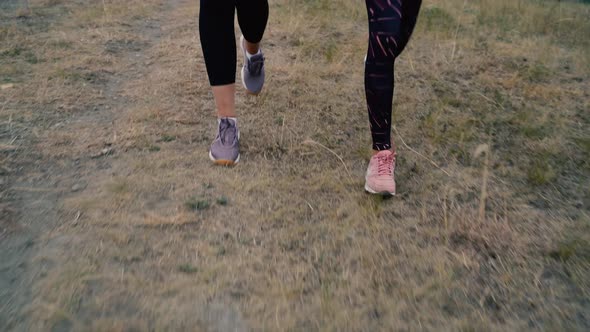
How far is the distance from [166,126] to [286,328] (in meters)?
1.33

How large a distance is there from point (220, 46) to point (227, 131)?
1.09 feet

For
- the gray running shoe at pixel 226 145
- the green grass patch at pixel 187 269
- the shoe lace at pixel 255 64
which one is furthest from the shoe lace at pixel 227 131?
the green grass patch at pixel 187 269

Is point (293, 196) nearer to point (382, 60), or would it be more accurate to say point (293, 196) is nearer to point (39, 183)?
point (382, 60)

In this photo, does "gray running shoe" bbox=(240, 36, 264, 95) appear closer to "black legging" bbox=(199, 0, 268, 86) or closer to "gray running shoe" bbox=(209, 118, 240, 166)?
"black legging" bbox=(199, 0, 268, 86)

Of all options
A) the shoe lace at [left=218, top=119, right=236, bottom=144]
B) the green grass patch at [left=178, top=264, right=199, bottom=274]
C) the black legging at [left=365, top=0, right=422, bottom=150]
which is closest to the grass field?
the green grass patch at [left=178, top=264, right=199, bottom=274]

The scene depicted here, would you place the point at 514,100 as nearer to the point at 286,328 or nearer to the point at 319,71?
the point at 319,71

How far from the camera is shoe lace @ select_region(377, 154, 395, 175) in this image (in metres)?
1.70

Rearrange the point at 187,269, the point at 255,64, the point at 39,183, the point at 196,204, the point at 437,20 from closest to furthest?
the point at 187,269
the point at 196,204
the point at 39,183
the point at 255,64
the point at 437,20

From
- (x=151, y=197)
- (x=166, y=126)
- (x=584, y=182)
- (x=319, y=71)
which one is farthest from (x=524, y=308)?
(x=319, y=71)

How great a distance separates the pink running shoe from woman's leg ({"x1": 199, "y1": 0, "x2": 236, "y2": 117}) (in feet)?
2.08

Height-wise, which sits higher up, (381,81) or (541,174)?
(381,81)

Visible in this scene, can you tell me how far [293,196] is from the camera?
168cm

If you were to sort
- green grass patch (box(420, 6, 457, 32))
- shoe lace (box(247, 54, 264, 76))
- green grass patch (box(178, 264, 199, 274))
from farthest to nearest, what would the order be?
1. green grass patch (box(420, 6, 457, 32))
2. shoe lace (box(247, 54, 264, 76))
3. green grass patch (box(178, 264, 199, 274))

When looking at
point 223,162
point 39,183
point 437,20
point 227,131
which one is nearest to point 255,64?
point 227,131
